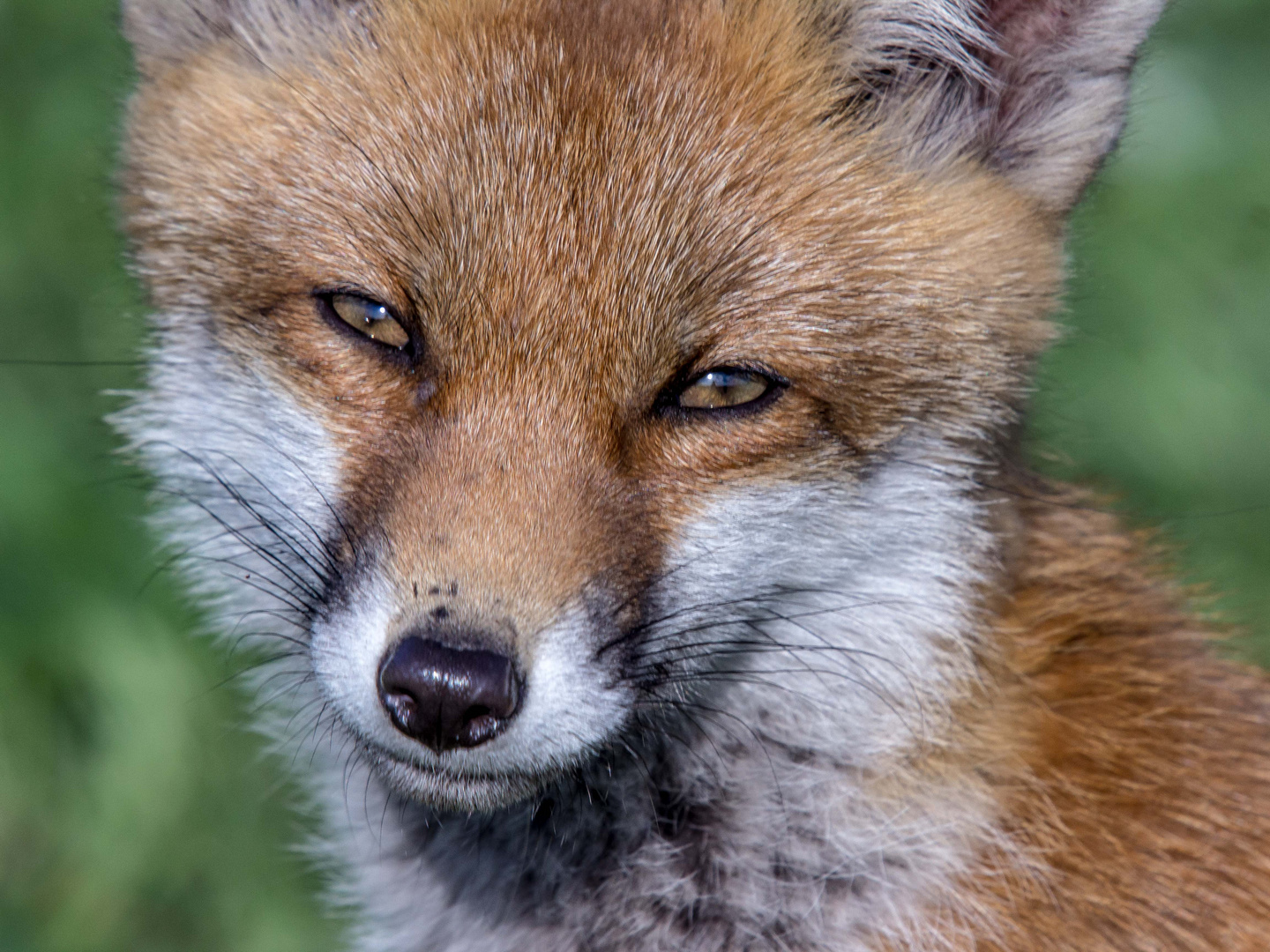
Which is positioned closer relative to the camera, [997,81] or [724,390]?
[724,390]

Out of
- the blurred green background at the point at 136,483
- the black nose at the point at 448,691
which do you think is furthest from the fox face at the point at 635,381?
the blurred green background at the point at 136,483

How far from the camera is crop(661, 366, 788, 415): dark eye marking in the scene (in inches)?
121

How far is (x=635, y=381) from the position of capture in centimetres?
302

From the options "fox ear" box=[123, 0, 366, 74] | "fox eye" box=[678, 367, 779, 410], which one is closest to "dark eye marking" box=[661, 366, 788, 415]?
"fox eye" box=[678, 367, 779, 410]

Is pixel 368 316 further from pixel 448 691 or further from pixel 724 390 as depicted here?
pixel 448 691

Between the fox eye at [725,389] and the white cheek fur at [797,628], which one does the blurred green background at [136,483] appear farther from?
the fox eye at [725,389]

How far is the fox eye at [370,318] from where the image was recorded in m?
3.09

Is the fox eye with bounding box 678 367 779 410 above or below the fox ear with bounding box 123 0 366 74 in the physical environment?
below

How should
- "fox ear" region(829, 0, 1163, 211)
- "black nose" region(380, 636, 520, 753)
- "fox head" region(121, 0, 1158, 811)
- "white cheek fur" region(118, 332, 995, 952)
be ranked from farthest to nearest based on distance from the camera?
"fox ear" region(829, 0, 1163, 211)
"white cheek fur" region(118, 332, 995, 952)
"fox head" region(121, 0, 1158, 811)
"black nose" region(380, 636, 520, 753)

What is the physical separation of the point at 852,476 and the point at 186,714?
110 inches

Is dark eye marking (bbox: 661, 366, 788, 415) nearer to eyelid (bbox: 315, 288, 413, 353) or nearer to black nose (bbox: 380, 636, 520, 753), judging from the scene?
eyelid (bbox: 315, 288, 413, 353)

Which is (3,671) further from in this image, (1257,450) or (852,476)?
(1257,450)

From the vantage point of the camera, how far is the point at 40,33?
6648mm

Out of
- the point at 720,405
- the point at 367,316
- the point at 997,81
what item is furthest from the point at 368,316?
the point at 997,81
